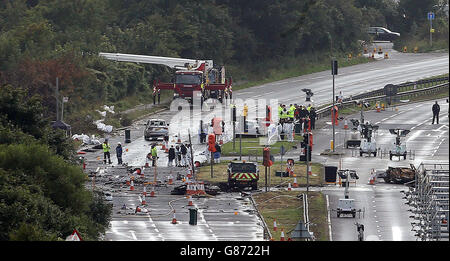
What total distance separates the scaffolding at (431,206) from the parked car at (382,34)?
7010 centimetres

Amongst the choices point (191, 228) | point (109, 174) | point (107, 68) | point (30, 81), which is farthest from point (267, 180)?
point (107, 68)

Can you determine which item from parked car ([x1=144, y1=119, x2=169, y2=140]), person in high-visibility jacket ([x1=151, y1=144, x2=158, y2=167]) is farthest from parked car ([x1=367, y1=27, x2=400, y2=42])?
person in high-visibility jacket ([x1=151, y1=144, x2=158, y2=167])

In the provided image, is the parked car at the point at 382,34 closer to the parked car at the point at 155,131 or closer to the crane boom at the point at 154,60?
the crane boom at the point at 154,60

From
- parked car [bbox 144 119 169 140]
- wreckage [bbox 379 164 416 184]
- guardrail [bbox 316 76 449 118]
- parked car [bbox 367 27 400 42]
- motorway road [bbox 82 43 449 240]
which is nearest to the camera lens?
motorway road [bbox 82 43 449 240]

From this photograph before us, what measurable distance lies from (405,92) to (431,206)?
50.4 m

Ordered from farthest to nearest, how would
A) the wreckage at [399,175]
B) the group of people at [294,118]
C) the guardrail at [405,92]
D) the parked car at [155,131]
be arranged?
the guardrail at [405,92] < the group of people at [294,118] < the parked car at [155,131] < the wreckage at [399,175]

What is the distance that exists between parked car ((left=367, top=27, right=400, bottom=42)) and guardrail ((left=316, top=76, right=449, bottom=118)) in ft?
72.7

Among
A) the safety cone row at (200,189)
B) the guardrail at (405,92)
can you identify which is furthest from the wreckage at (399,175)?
the guardrail at (405,92)

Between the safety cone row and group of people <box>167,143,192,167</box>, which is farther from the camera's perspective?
group of people <box>167,143,192,167</box>

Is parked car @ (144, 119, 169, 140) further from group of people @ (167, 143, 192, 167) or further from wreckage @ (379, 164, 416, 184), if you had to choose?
wreckage @ (379, 164, 416, 184)

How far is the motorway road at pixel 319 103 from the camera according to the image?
38.2 meters

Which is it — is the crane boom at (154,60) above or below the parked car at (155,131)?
above

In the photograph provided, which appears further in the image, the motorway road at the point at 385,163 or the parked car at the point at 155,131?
the parked car at the point at 155,131

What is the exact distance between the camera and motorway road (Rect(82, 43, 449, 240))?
1502 inches
